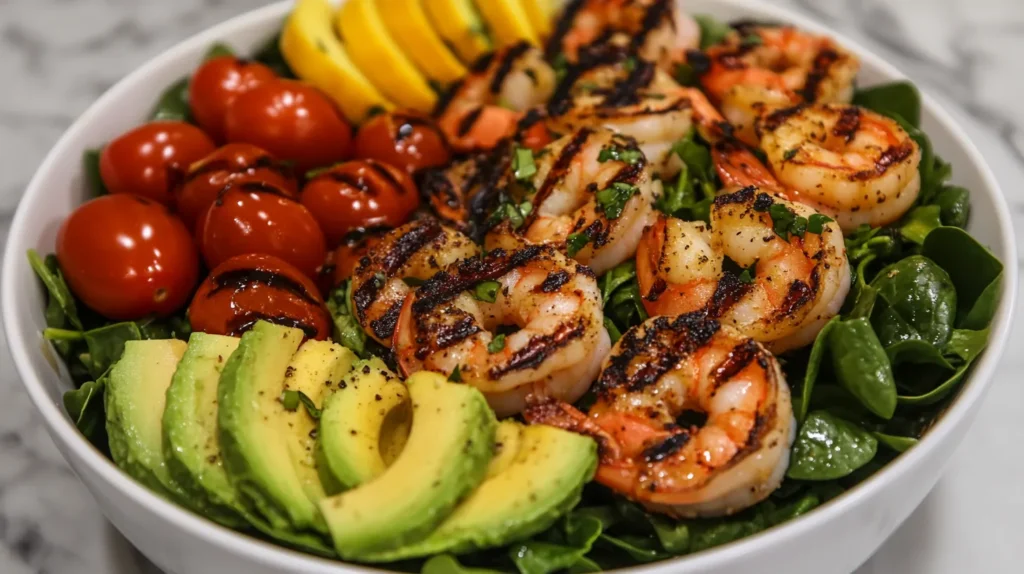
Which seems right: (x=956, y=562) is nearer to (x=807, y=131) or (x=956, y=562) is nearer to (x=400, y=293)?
(x=807, y=131)

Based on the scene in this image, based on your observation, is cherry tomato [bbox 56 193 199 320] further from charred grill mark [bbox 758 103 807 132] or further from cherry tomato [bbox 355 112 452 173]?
charred grill mark [bbox 758 103 807 132]

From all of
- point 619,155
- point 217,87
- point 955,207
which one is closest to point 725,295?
point 619,155

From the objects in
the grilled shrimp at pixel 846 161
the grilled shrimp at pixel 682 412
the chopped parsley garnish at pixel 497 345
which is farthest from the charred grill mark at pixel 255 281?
the grilled shrimp at pixel 846 161

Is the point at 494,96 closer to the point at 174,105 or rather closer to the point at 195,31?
the point at 174,105

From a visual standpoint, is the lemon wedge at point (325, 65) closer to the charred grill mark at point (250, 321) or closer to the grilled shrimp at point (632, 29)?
the grilled shrimp at point (632, 29)

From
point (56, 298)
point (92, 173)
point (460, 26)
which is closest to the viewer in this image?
point (56, 298)

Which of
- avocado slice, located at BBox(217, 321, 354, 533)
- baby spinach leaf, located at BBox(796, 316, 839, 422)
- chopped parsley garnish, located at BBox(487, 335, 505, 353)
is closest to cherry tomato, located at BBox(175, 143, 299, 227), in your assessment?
avocado slice, located at BBox(217, 321, 354, 533)
